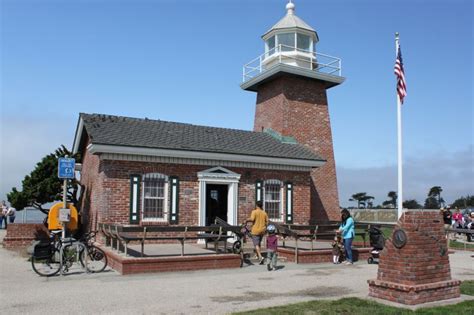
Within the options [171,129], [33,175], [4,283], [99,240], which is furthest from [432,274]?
[33,175]

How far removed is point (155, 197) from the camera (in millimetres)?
15242

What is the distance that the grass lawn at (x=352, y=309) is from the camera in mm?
6969

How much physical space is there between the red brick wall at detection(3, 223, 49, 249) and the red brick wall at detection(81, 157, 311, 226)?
1.83m

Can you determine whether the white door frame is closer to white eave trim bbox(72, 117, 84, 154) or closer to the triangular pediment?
the triangular pediment

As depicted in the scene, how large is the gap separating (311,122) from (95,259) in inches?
494

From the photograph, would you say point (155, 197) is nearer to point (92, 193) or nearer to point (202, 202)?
point (202, 202)

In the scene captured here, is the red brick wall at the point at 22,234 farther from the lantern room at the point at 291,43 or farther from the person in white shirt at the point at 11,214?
the lantern room at the point at 291,43

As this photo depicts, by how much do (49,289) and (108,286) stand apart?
1.10 meters

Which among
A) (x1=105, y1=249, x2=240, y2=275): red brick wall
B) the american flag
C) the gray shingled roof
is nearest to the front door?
the gray shingled roof

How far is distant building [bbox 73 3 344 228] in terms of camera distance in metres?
14.9

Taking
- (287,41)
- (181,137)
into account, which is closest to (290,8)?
(287,41)

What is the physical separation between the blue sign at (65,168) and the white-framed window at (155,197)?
3.60 metres

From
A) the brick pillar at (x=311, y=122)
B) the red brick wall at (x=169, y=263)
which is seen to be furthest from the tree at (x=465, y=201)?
the red brick wall at (x=169, y=263)

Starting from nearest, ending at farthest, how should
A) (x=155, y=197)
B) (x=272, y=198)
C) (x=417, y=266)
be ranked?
(x=417, y=266), (x=155, y=197), (x=272, y=198)
